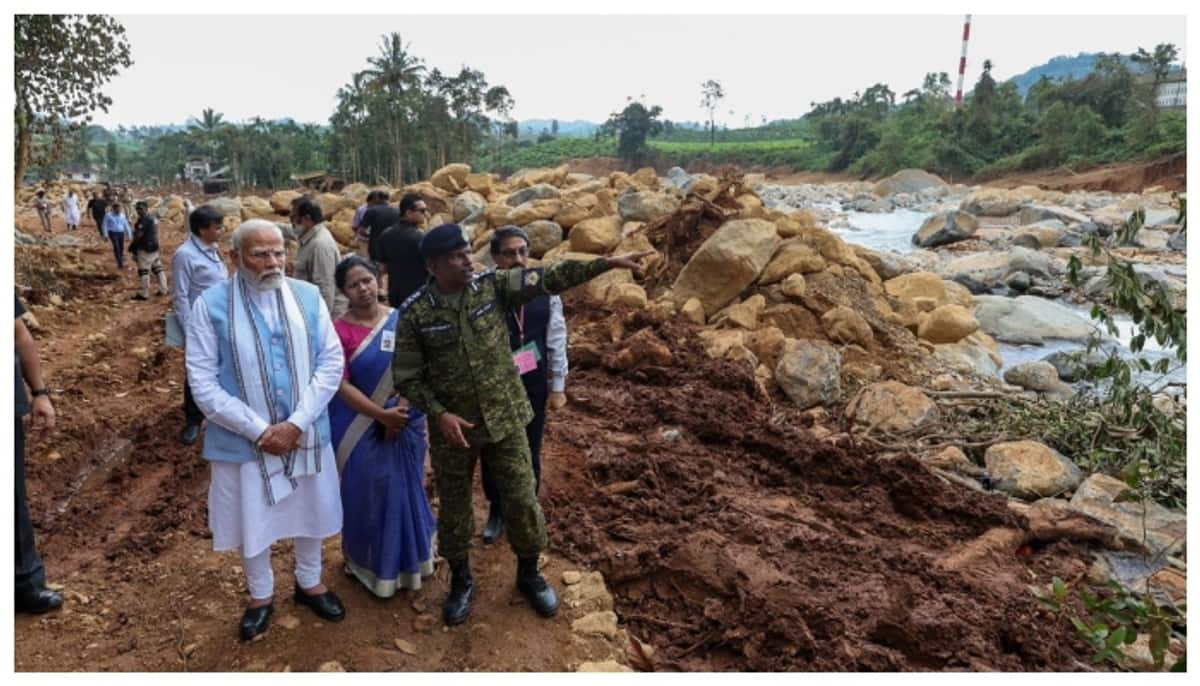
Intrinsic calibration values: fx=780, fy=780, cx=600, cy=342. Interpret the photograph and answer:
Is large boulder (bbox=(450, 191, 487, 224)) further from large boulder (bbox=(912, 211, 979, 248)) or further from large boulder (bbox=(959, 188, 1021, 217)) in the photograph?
large boulder (bbox=(959, 188, 1021, 217))

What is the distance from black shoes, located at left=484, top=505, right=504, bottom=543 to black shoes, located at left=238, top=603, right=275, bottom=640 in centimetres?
88

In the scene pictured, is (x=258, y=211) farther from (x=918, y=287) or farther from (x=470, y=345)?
(x=470, y=345)

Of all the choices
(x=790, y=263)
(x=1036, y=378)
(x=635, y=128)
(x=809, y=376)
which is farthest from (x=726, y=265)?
(x=635, y=128)

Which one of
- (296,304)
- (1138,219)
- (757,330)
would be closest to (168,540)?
(296,304)

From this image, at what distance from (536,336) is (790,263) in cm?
509

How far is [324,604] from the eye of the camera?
2.56 metres

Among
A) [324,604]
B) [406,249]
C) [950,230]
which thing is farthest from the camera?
[950,230]

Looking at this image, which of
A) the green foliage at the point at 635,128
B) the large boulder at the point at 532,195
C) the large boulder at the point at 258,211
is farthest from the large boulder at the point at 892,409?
the green foliage at the point at 635,128

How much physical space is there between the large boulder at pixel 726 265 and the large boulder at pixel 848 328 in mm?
870

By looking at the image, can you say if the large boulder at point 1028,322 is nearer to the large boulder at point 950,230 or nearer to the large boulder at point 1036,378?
the large boulder at point 1036,378

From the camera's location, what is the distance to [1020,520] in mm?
3598

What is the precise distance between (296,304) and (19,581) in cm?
133

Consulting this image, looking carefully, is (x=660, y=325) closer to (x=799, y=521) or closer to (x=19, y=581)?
(x=799, y=521)

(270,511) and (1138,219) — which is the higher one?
(1138,219)
